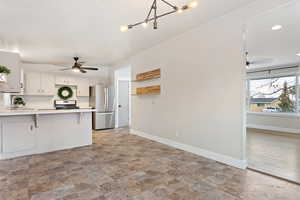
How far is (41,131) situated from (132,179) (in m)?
2.64

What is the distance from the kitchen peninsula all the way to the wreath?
3064mm

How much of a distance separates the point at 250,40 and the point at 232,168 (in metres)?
3.16

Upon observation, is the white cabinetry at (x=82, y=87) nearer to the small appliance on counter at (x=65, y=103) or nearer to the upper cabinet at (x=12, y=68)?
the small appliance on counter at (x=65, y=103)

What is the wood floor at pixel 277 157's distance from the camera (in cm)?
259

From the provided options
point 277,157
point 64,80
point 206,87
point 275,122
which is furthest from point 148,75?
point 275,122

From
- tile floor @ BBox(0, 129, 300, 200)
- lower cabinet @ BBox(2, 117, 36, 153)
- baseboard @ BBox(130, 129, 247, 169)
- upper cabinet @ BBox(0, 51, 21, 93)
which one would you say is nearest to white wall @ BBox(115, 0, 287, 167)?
baseboard @ BBox(130, 129, 247, 169)

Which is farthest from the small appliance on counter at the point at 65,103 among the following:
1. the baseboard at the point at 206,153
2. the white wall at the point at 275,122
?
the white wall at the point at 275,122

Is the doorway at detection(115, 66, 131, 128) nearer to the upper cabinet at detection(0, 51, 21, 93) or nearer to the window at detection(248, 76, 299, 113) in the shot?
the upper cabinet at detection(0, 51, 21, 93)

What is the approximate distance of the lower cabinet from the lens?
3291mm

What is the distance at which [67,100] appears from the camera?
6.73m

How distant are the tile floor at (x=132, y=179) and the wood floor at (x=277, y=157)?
0.35 m

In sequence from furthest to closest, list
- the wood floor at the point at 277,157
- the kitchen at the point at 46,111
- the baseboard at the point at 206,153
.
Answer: the kitchen at the point at 46,111 < the baseboard at the point at 206,153 < the wood floor at the point at 277,157

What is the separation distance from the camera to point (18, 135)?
11.2 ft

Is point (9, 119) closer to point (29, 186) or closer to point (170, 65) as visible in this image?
point (29, 186)
